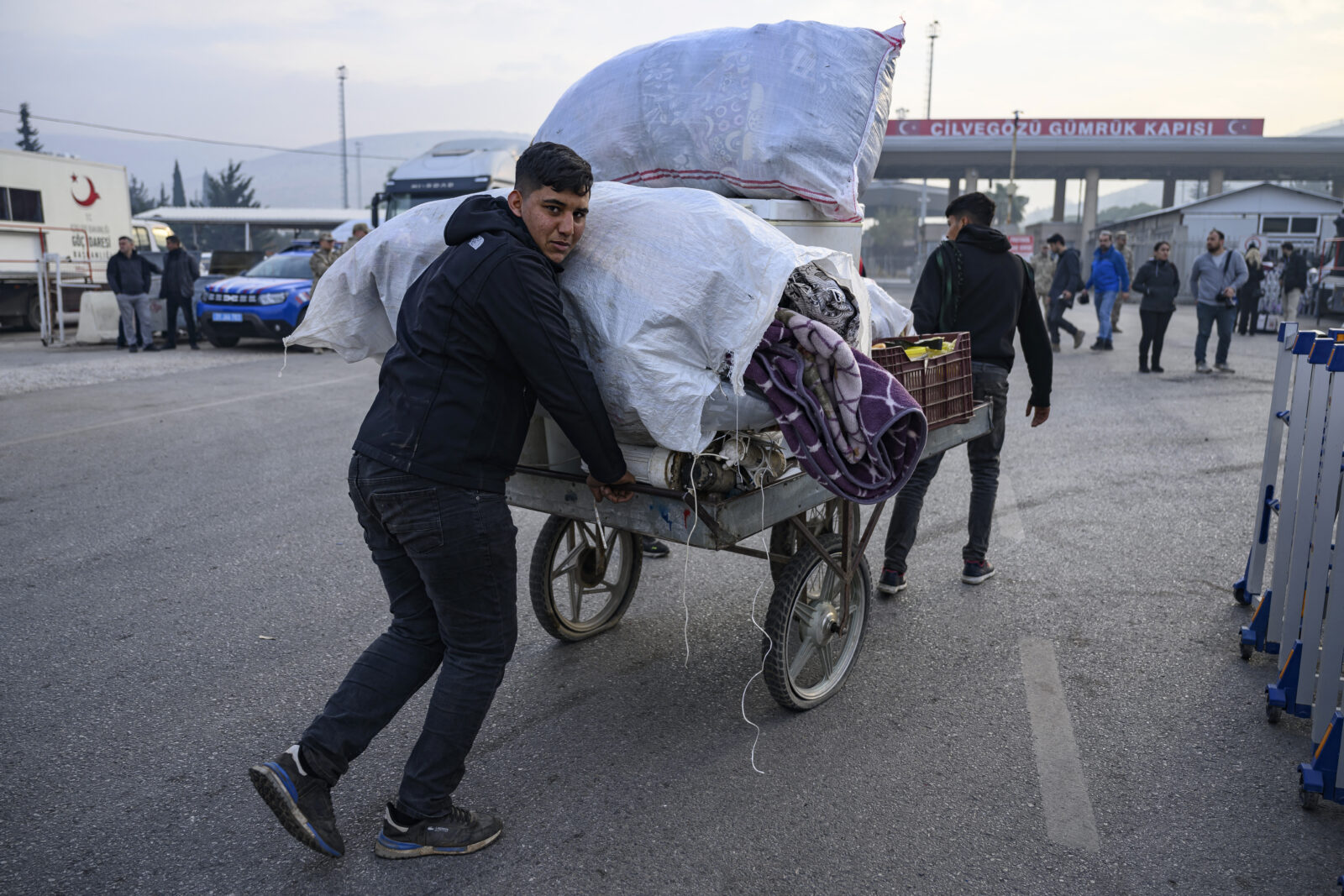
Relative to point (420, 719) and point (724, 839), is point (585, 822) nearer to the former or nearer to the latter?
point (724, 839)

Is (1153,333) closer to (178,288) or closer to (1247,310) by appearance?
(1247,310)

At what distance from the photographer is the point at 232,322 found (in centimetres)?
1608

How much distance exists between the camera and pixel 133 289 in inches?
613

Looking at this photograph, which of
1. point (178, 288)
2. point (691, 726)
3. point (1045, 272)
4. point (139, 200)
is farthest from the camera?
point (139, 200)

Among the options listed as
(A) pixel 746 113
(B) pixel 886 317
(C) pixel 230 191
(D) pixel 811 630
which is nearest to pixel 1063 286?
(B) pixel 886 317

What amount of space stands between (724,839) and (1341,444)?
2.31 metres

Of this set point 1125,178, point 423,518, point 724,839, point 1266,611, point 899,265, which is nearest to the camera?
point 423,518

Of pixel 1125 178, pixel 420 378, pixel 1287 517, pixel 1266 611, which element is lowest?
pixel 1266 611

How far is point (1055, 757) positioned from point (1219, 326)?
11484 millimetres

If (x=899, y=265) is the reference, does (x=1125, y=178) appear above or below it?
above

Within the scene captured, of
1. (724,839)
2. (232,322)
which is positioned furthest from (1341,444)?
(232,322)

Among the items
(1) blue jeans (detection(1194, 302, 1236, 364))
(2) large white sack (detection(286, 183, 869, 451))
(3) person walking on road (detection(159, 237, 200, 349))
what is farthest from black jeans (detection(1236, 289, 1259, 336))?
(2) large white sack (detection(286, 183, 869, 451))

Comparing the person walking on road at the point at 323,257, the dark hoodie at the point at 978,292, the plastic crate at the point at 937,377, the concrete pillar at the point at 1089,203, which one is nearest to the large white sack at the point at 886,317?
the plastic crate at the point at 937,377

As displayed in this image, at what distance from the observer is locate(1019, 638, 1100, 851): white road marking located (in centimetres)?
290
